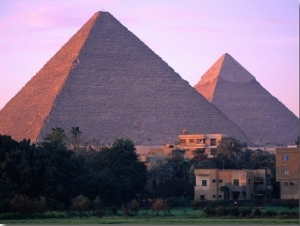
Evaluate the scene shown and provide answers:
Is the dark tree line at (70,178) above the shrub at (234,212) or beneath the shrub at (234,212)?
above

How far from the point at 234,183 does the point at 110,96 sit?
9581 centimetres

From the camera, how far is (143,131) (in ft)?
503

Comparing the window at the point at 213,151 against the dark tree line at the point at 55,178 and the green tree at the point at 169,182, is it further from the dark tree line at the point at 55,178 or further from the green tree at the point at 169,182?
the dark tree line at the point at 55,178

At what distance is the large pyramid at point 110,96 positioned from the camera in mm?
151000

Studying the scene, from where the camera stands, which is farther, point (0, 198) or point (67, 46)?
point (67, 46)

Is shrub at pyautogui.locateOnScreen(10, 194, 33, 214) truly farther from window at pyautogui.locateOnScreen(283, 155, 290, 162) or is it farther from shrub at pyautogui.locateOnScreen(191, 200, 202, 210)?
window at pyautogui.locateOnScreen(283, 155, 290, 162)

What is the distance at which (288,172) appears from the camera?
194 ft

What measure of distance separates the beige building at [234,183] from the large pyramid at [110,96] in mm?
78853

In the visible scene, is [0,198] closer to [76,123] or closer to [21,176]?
[21,176]

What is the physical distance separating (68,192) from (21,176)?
253cm

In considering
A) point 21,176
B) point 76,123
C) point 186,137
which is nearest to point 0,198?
point 21,176

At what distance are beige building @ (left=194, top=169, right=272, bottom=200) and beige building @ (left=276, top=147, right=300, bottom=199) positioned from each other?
389 centimetres

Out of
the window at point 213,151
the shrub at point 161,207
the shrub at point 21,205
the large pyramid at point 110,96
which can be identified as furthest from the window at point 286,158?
the large pyramid at point 110,96

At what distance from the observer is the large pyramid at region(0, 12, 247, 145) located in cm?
15100
